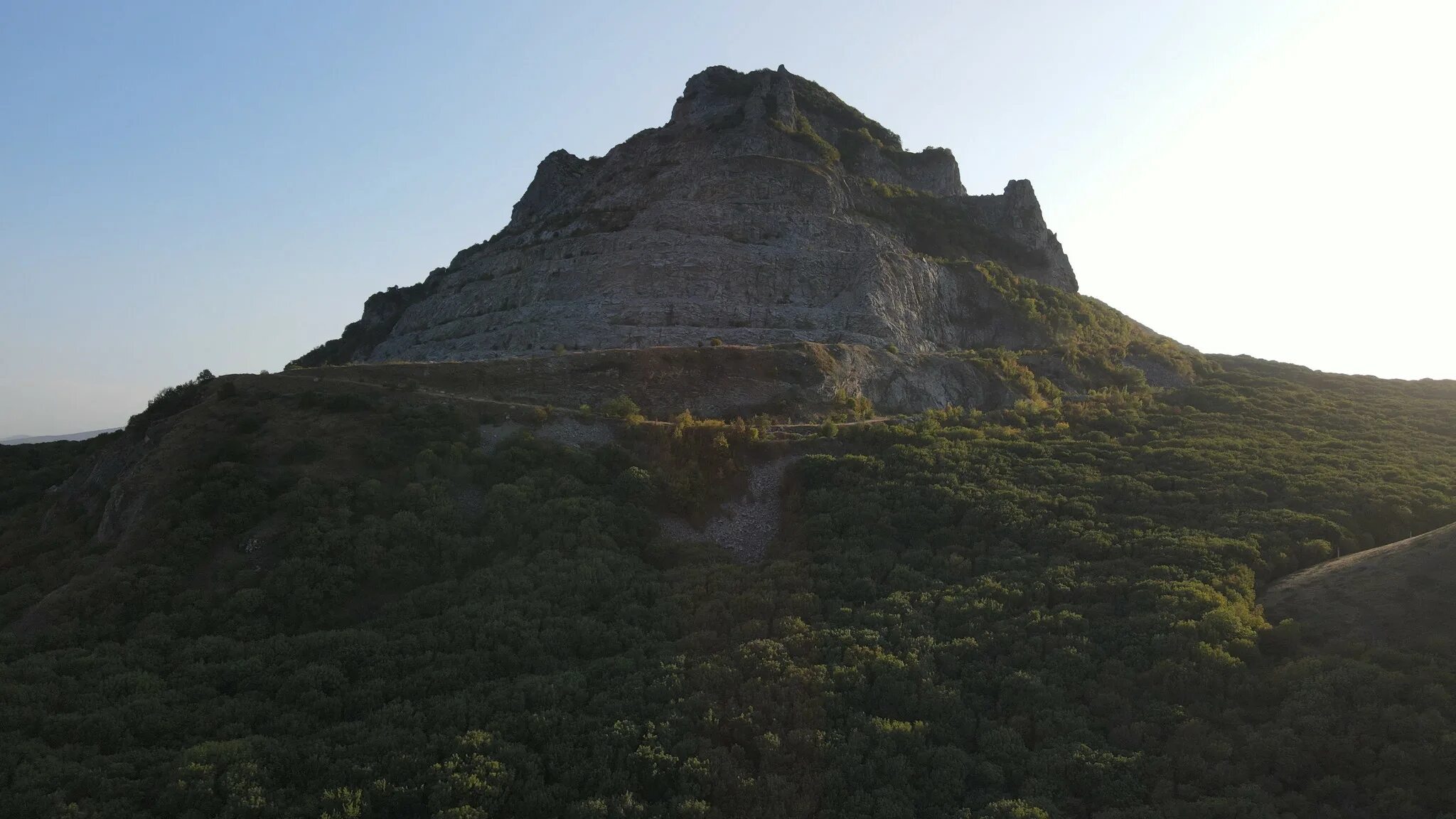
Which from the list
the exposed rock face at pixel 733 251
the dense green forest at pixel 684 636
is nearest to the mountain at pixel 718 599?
the dense green forest at pixel 684 636

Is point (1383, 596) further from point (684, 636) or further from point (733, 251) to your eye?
point (733, 251)

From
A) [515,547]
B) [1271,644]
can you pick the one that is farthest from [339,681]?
[1271,644]

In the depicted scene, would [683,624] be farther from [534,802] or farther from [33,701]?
[33,701]

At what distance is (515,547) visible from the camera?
2011 centimetres

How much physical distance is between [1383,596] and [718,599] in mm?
12562

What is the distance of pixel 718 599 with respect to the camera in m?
17.9

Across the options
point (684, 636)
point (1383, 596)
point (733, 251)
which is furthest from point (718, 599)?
point (733, 251)

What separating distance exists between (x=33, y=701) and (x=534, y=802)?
8.80 meters

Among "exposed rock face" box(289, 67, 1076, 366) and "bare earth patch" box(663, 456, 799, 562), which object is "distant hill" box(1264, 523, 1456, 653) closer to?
"bare earth patch" box(663, 456, 799, 562)

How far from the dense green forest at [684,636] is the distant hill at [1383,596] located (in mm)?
662

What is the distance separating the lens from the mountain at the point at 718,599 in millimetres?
11914

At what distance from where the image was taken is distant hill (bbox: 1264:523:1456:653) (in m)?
14.5

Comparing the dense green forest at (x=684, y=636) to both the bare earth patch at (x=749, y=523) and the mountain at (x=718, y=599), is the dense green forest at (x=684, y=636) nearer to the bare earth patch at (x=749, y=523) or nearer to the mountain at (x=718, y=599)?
the mountain at (x=718, y=599)

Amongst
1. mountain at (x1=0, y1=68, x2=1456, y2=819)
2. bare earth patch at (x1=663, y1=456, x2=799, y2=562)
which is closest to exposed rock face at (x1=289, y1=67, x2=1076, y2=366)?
mountain at (x1=0, y1=68, x2=1456, y2=819)
